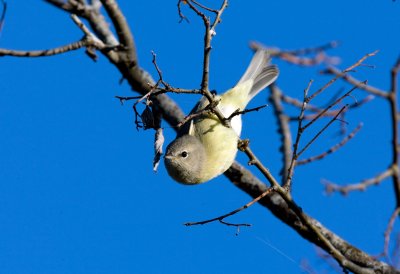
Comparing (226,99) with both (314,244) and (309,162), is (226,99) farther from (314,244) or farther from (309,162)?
(314,244)

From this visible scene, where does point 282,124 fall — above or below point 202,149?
above

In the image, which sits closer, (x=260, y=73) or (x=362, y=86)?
(x=362, y=86)

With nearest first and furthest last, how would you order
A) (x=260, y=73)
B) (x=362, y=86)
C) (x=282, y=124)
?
(x=362, y=86) < (x=260, y=73) < (x=282, y=124)

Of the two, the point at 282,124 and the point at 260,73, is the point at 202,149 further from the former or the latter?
the point at 282,124

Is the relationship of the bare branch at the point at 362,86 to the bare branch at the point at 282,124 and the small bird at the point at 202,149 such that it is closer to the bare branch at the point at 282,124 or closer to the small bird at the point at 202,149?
the small bird at the point at 202,149

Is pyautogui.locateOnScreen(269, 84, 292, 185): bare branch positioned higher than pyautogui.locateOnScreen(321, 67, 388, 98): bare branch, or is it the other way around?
pyautogui.locateOnScreen(269, 84, 292, 185): bare branch

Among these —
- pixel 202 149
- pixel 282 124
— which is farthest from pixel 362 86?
pixel 282 124

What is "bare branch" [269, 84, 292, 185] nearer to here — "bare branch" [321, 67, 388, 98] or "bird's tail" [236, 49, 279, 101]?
"bird's tail" [236, 49, 279, 101]

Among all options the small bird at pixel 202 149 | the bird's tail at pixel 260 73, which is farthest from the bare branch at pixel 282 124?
the small bird at pixel 202 149

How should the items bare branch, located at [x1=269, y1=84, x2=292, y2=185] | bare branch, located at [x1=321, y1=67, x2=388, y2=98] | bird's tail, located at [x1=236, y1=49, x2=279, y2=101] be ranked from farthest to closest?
bare branch, located at [x1=269, y1=84, x2=292, y2=185] < bird's tail, located at [x1=236, y1=49, x2=279, y2=101] < bare branch, located at [x1=321, y1=67, x2=388, y2=98]

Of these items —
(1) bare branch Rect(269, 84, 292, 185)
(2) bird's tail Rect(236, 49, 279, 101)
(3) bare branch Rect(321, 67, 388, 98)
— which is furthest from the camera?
(1) bare branch Rect(269, 84, 292, 185)

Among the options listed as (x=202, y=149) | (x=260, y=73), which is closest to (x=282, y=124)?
(x=260, y=73)

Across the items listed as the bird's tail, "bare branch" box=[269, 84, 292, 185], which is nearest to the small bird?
the bird's tail

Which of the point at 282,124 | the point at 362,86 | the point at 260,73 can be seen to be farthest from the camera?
the point at 282,124
